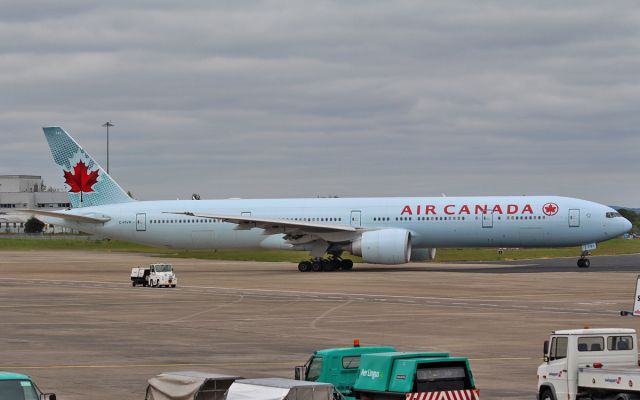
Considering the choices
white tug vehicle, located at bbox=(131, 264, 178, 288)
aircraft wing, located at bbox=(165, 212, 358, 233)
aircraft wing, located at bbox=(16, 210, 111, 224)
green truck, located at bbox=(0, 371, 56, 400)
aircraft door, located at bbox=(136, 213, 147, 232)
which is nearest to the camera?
green truck, located at bbox=(0, 371, 56, 400)

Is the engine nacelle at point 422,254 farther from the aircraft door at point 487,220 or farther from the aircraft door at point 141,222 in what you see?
the aircraft door at point 141,222

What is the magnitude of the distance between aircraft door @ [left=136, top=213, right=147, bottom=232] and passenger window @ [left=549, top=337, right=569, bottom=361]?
58.6 metres

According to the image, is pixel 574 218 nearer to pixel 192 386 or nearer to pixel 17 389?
pixel 192 386

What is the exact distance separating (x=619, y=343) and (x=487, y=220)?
48179 mm

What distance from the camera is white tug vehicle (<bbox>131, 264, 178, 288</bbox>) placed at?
59750 millimetres

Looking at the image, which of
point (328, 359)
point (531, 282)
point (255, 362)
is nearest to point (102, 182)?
point (531, 282)

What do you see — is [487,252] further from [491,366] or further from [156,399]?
[156,399]

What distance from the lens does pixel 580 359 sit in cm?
1903

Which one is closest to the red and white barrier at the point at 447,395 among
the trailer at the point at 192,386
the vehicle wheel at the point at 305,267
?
the trailer at the point at 192,386

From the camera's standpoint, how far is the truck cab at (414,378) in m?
16.6

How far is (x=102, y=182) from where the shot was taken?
78250mm

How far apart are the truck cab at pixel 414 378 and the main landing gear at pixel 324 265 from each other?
5445 cm

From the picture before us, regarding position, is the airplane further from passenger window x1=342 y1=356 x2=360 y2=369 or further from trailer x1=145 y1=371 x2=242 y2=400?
trailer x1=145 y1=371 x2=242 y2=400

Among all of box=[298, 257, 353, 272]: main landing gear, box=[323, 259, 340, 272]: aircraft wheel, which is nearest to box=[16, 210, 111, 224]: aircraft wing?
box=[298, 257, 353, 272]: main landing gear
